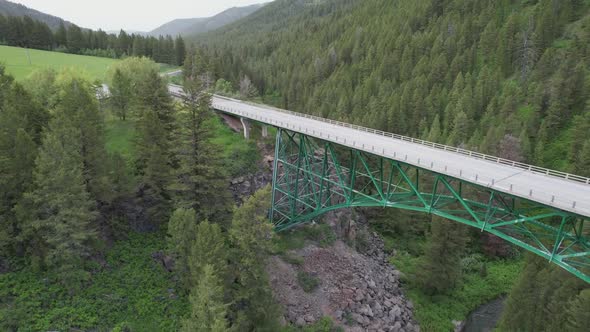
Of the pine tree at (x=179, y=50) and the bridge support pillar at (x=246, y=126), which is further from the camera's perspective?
the pine tree at (x=179, y=50)

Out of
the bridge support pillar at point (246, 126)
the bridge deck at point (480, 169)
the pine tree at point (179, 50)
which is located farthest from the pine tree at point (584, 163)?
the pine tree at point (179, 50)

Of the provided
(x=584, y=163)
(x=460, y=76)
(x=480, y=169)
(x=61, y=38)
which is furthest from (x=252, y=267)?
(x=61, y=38)

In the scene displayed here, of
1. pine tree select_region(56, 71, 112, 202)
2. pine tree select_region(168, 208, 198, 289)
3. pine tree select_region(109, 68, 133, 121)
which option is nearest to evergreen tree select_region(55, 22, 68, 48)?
pine tree select_region(109, 68, 133, 121)

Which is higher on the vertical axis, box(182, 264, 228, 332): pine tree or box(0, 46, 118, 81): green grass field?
box(0, 46, 118, 81): green grass field

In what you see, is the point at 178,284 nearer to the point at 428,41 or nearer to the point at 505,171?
the point at 505,171

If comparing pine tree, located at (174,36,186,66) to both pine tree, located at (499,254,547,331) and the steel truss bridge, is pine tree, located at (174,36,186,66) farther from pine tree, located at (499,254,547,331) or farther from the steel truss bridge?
pine tree, located at (499,254,547,331)

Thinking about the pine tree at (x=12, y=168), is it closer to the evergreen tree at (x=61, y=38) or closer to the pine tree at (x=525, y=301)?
the pine tree at (x=525, y=301)
